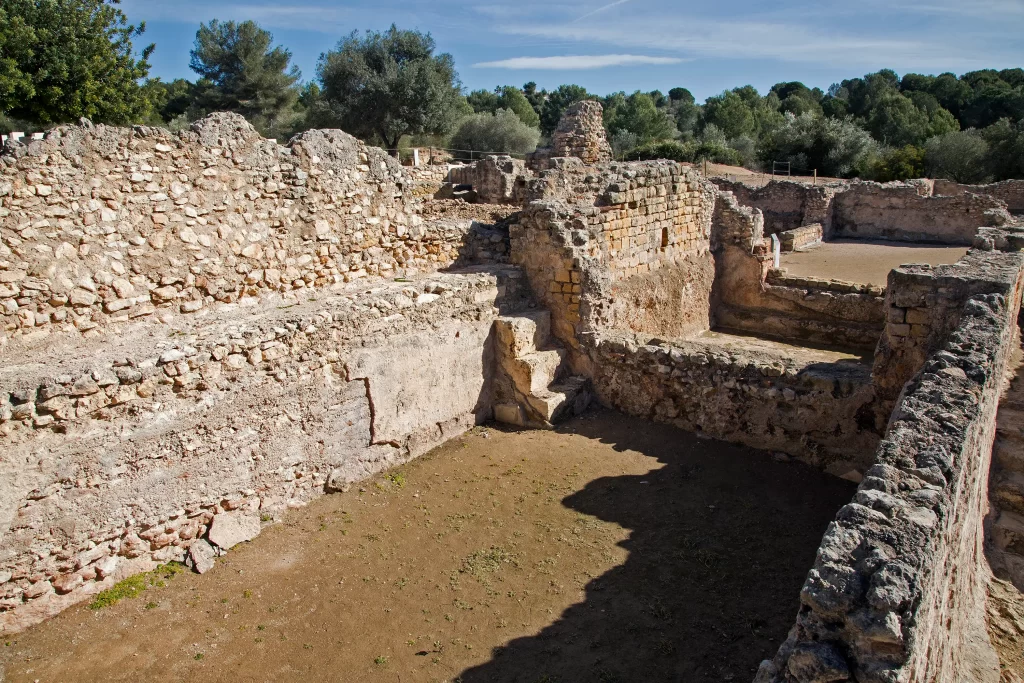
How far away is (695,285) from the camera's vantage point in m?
11.4

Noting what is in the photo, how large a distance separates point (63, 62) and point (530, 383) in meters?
18.4

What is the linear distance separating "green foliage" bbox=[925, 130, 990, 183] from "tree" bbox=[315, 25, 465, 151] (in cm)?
2192

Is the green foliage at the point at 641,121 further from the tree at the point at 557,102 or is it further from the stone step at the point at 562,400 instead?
the stone step at the point at 562,400

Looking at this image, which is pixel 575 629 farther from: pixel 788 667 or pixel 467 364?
pixel 467 364

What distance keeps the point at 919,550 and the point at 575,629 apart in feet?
7.78

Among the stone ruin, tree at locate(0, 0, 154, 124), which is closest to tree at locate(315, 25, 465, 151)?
tree at locate(0, 0, 154, 124)

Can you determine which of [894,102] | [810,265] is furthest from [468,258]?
[894,102]

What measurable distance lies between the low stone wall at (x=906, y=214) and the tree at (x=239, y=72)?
999 inches

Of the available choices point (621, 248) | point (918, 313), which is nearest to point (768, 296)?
point (621, 248)

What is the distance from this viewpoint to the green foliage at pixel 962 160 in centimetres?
3189

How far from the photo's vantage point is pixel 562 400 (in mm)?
7598

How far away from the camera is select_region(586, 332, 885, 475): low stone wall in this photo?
6422 mm

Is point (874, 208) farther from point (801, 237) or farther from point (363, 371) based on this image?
point (363, 371)

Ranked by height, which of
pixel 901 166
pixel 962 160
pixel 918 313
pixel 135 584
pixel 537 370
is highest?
pixel 962 160
